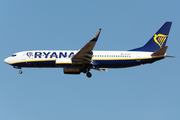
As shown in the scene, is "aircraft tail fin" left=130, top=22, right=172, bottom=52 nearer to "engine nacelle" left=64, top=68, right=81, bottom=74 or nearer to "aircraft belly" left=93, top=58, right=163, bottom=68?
"aircraft belly" left=93, top=58, right=163, bottom=68

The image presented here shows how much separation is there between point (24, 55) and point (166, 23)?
25.7m

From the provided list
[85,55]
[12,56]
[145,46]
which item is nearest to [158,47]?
[145,46]

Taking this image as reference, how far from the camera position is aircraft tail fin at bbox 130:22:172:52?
56.2 m

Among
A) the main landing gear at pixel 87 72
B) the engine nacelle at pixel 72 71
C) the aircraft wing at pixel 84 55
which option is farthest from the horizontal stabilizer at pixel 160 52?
the engine nacelle at pixel 72 71

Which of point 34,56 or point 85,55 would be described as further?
point 34,56

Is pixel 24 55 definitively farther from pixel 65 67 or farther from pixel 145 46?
pixel 145 46

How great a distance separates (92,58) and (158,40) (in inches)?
482

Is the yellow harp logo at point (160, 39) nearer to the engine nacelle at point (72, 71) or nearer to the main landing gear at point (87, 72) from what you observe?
the main landing gear at point (87, 72)

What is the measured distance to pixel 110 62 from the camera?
178 feet

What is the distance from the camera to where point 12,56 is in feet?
191

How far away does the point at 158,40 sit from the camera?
56.8 metres

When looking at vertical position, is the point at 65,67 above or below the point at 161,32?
below

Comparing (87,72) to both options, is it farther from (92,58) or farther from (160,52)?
(160,52)

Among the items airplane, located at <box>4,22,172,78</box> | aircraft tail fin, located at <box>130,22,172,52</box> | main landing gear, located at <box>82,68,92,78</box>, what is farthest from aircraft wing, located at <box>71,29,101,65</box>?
aircraft tail fin, located at <box>130,22,172,52</box>
